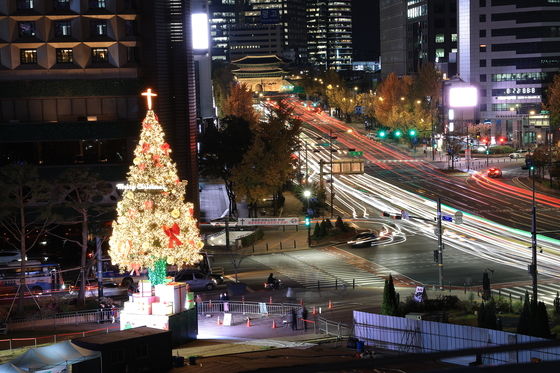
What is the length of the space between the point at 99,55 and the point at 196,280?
825 inches

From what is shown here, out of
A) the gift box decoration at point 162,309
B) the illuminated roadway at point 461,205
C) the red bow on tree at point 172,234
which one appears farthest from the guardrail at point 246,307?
the illuminated roadway at point 461,205

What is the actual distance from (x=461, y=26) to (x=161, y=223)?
401ft

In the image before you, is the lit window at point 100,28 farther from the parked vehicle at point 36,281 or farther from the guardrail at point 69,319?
the guardrail at point 69,319

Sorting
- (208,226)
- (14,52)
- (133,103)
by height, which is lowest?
(208,226)

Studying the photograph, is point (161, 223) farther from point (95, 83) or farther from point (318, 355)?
point (95, 83)

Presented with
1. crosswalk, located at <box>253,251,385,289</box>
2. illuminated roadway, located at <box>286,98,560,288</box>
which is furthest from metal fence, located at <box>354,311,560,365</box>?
illuminated roadway, located at <box>286,98,560,288</box>

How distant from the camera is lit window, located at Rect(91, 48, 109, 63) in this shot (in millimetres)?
65250

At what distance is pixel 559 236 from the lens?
68.7 m

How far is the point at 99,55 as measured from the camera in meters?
65.4

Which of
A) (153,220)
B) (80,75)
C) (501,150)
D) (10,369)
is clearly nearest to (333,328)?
(153,220)

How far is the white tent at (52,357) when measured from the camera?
27359mm

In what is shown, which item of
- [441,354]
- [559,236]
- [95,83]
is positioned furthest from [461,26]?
[441,354]

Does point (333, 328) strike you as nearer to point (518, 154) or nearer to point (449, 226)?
point (449, 226)

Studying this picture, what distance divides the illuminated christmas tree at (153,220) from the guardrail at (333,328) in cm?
691
